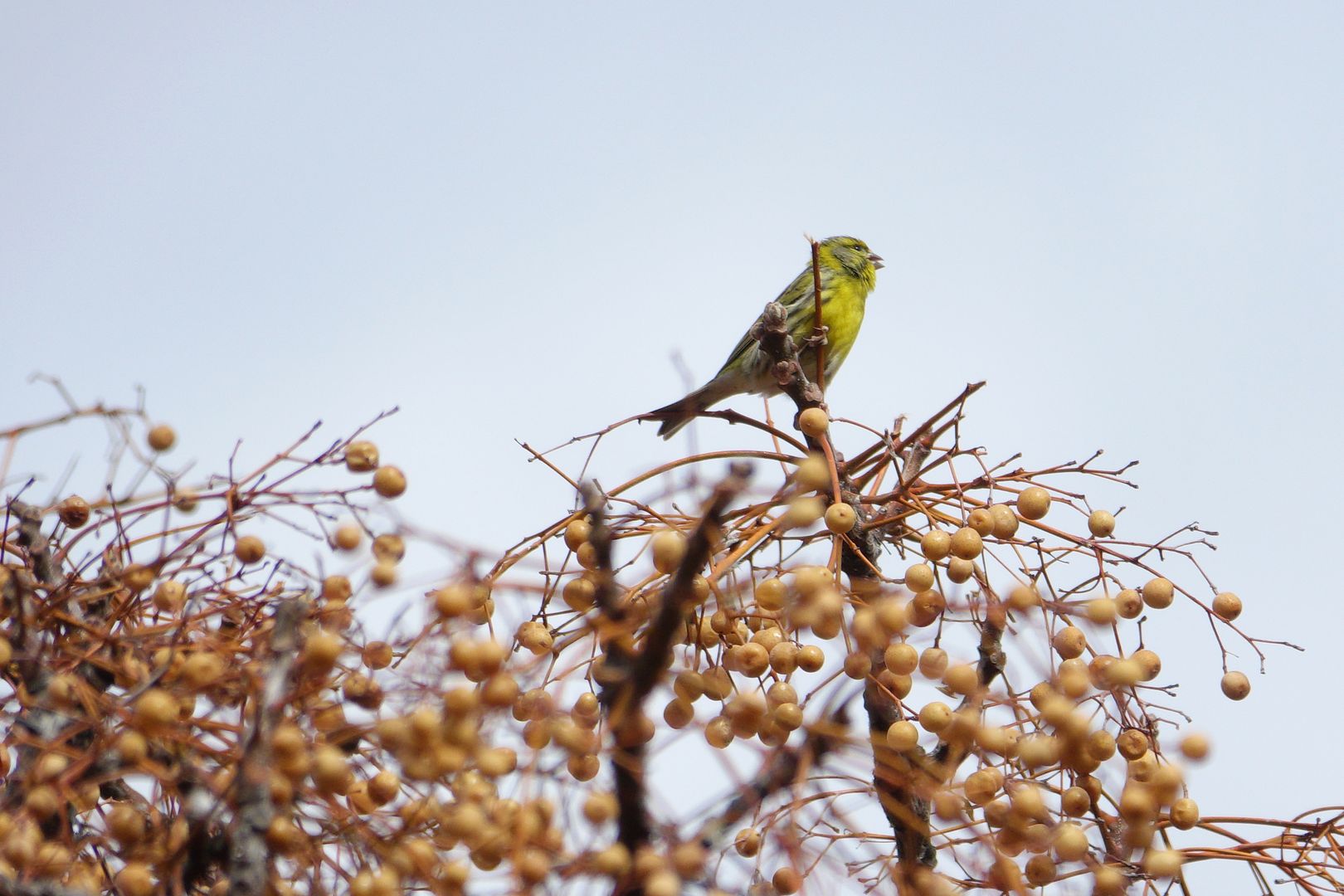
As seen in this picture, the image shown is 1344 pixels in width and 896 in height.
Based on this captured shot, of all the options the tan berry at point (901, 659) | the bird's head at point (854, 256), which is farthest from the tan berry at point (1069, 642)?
the bird's head at point (854, 256)

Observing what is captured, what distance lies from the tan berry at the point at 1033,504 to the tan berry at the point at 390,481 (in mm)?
1756

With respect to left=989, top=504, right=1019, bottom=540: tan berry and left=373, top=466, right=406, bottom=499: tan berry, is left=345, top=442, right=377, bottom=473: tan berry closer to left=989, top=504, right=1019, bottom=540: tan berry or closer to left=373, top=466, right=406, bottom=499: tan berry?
left=373, top=466, right=406, bottom=499: tan berry

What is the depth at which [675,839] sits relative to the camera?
2148mm

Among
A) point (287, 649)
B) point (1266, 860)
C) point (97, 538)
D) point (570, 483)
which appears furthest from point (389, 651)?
point (1266, 860)

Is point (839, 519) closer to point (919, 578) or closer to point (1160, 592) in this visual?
point (919, 578)

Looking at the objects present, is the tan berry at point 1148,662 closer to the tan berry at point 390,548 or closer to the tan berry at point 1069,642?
the tan berry at point 1069,642

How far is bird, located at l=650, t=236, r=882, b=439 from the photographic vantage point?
8.84 meters

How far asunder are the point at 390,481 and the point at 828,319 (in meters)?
6.08

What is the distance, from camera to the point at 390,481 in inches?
116

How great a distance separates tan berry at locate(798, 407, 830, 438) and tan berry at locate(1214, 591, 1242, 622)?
121 cm

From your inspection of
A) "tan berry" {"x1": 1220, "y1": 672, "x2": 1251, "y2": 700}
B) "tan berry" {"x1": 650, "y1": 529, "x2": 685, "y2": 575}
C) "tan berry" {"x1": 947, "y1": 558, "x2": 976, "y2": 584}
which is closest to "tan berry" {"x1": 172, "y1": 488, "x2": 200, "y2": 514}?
"tan berry" {"x1": 650, "y1": 529, "x2": 685, "y2": 575}

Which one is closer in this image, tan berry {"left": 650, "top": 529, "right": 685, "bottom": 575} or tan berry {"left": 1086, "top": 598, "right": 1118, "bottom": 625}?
tan berry {"left": 650, "top": 529, "right": 685, "bottom": 575}

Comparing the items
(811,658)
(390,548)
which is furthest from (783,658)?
(390,548)

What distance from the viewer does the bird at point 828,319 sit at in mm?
8836
